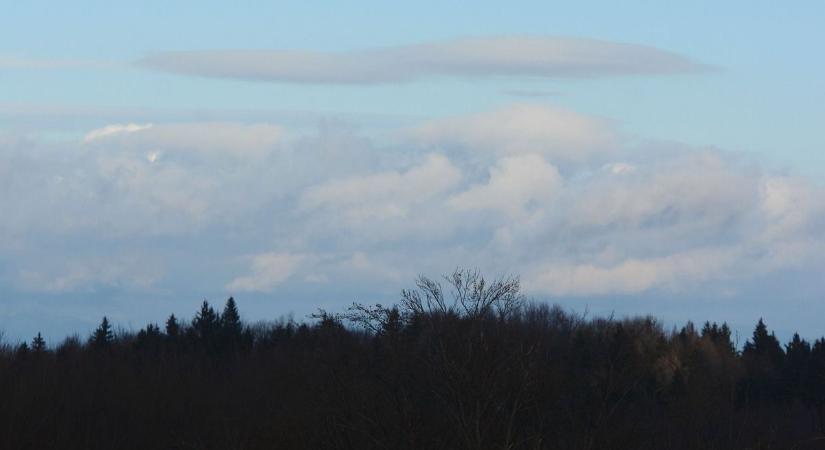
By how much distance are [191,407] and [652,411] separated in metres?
29.4

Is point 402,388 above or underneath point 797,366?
underneath

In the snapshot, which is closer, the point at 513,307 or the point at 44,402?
the point at 513,307

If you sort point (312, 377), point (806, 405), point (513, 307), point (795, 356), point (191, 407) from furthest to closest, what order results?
point (795, 356), point (806, 405), point (191, 407), point (312, 377), point (513, 307)

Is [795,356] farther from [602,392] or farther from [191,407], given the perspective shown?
[602,392]

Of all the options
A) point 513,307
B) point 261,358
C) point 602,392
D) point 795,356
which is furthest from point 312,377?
point 795,356

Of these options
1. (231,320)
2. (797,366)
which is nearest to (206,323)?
(231,320)

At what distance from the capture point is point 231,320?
10575cm

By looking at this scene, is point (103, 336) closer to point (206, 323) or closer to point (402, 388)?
point (206, 323)

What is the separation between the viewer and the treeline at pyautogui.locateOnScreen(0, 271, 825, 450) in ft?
127

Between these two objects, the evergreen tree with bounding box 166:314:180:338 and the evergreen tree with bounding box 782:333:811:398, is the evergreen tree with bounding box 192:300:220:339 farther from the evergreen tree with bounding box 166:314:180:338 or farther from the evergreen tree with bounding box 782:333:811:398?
the evergreen tree with bounding box 782:333:811:398

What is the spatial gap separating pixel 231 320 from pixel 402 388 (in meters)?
66.0

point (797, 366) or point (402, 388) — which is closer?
point (402, 388)

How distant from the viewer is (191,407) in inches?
2975

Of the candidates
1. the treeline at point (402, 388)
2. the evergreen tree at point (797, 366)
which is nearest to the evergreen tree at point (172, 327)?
the treeline at point (402, 388)
